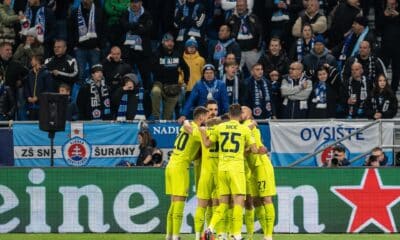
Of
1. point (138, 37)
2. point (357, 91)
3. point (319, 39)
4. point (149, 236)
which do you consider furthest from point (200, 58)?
point (149, 236)

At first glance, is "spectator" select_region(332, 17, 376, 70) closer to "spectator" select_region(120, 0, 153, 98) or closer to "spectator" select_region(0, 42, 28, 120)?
"spectator" select_region(120, 0, 153, 98)

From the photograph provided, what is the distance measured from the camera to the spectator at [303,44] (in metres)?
27.1

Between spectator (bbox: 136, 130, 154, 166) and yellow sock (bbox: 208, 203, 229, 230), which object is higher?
spectator (bbox: 136, 130, 154, 166)

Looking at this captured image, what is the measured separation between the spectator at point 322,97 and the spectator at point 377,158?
6.98 feet

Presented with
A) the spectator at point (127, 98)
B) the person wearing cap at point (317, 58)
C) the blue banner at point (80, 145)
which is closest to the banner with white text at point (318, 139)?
the person wearing cap at point (317, 58)

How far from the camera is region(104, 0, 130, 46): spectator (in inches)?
1126

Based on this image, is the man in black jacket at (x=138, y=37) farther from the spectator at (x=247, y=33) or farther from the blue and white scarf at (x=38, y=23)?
the spectator at (x=247, y=33)

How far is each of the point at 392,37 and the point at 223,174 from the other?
9237mm

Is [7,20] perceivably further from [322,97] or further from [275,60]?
[322,97]

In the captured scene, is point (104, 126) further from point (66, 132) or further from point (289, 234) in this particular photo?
point (289, 234)

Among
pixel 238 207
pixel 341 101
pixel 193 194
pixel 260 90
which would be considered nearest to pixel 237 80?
pixel 260 90

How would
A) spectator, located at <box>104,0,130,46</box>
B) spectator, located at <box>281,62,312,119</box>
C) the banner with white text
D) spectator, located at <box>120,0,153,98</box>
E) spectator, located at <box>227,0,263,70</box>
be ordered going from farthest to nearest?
1. spectator, located at <box>104,0,130,46</box>
2. spectator, located at <box>120,0,153,98</box>
3. spectator, located at <box>227,0,263,70</box>
4. spectator, located at <box>281,62,312,119</box>
5. the banner with white text

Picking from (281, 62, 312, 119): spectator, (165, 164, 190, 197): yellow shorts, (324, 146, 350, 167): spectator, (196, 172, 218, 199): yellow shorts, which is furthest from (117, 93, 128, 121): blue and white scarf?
(196, 172, 218, 199): yellow shorts

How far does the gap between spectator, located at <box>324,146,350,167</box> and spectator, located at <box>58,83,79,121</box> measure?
18.5ft
